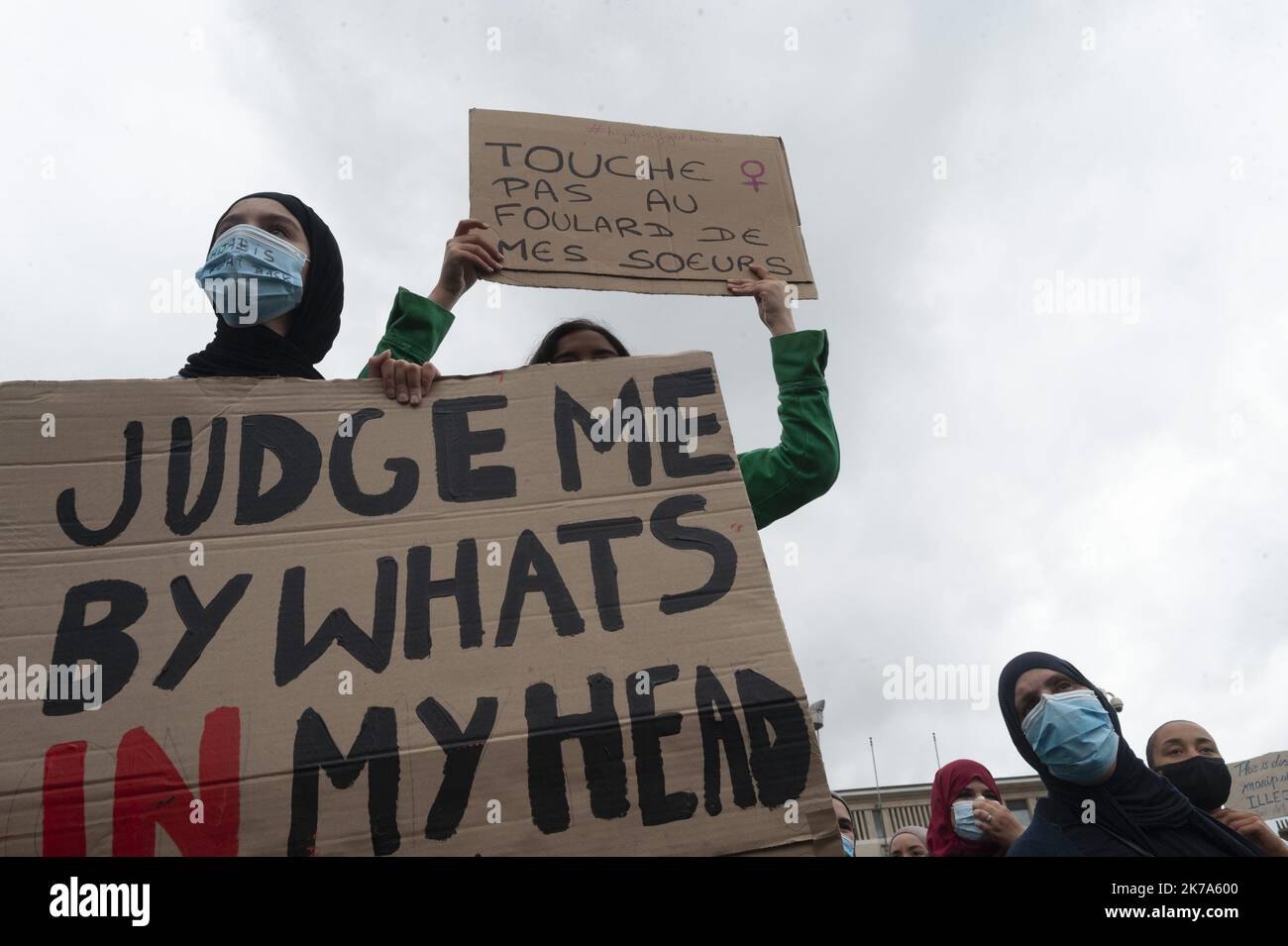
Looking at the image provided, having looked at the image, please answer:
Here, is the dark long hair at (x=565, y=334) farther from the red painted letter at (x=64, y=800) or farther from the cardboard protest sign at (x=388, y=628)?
the red painted letter at (x=64, y=800)

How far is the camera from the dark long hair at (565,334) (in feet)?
8.23

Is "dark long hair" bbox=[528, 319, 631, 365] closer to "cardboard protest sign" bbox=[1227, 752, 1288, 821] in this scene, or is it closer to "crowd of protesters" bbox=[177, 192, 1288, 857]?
"crowd of protesters" bbox=[177, 192, 1288, 857]

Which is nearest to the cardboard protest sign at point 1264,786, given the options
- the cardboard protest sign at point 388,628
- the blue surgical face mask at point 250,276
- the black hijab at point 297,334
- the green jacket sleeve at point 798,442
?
the green jacket sleeve at point 798,442

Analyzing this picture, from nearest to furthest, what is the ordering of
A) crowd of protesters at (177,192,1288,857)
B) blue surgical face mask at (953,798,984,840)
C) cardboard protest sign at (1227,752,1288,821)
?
crowd of protesters at (177,192,1288,857) < blue surgical face mask at (953,798,984,840) < cardboard protest sign at (1227,752,1288,821)

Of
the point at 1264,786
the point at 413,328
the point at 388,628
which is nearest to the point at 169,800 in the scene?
the point at 388,628

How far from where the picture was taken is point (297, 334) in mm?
2295

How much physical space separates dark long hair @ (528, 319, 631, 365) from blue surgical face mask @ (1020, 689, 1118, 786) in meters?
1.69

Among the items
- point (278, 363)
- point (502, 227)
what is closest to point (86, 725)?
point (278, 363)

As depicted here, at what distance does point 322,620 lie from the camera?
5.20ft

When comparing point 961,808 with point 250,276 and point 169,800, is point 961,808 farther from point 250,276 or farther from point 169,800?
point 250,276

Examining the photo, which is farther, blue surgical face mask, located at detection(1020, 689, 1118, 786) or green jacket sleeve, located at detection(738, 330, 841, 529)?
blue surgical face mask, located at detection(1020, 689, 1118, 786)

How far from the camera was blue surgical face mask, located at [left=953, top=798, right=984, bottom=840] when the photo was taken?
3486 mm

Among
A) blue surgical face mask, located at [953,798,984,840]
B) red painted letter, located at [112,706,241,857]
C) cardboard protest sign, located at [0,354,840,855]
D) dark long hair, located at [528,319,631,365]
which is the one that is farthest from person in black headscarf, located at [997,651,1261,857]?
red painted letter, located at [112,706,241,857]
